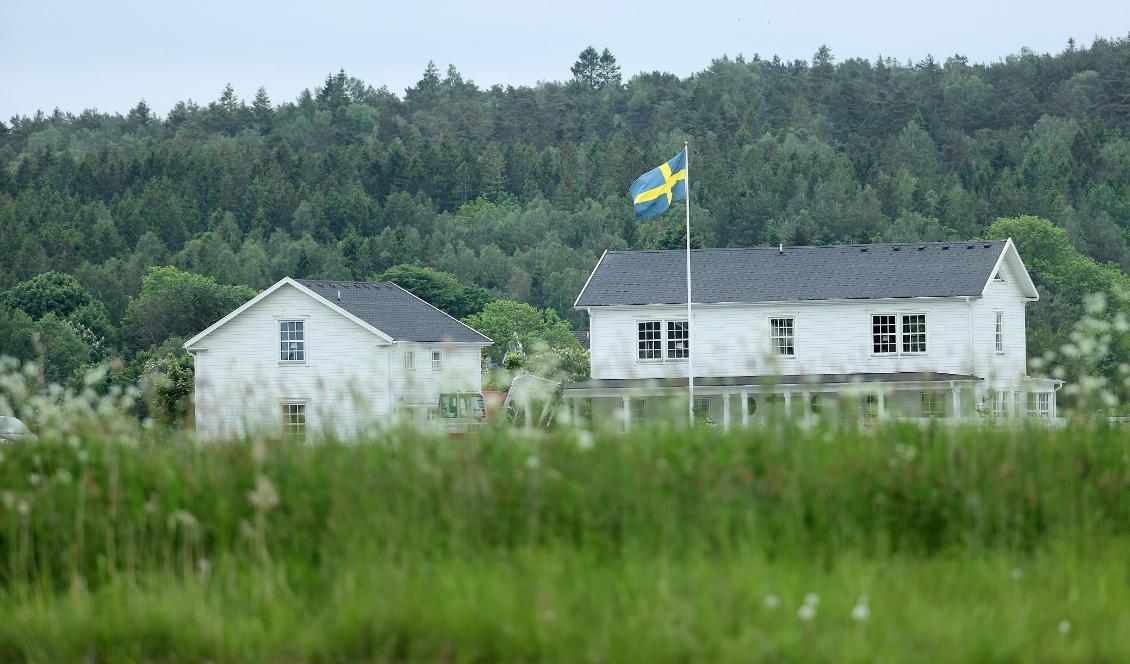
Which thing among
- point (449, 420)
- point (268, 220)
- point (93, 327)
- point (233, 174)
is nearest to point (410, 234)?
point (268, 220)

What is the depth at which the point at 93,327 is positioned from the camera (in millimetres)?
117250

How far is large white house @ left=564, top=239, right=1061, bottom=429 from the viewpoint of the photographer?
48000 millimetres

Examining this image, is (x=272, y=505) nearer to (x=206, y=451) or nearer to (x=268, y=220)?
(x=206, y=451)

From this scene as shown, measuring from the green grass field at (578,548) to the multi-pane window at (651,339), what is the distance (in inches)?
1540

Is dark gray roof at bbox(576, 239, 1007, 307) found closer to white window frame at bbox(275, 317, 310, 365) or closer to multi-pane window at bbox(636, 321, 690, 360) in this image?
multi-pane window at bbox(636, 321, 690, 360)

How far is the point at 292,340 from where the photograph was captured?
56750 millimetres

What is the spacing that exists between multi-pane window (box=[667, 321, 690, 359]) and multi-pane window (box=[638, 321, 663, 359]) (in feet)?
0.88

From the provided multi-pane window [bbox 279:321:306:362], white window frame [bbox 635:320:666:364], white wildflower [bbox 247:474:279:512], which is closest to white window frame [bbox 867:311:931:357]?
white window frame [bbox 635:320:666:364]

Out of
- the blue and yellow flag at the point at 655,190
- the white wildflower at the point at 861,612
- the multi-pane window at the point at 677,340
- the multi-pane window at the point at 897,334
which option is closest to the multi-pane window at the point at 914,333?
the multi-pane window at the point at 897,334

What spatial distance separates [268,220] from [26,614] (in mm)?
179954

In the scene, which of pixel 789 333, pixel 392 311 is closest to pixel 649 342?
pixel 789 333

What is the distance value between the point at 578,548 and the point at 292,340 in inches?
1927

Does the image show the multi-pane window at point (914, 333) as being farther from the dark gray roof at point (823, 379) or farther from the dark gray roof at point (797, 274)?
the dark gray roof at point (823, 379)

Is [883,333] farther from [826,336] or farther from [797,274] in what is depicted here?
[797,274]
